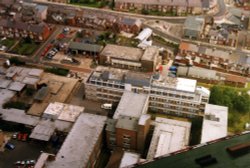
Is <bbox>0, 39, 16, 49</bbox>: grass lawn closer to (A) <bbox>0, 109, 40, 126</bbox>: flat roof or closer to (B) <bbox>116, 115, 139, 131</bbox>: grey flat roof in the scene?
(A) <bbox>0, 109, 40, 126</bbox>: flat roof

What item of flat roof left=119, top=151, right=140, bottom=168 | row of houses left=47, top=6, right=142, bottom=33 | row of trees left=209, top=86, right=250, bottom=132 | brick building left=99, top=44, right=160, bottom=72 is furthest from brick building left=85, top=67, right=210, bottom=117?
row of houses left=47, top=6, right=142, bottom=33

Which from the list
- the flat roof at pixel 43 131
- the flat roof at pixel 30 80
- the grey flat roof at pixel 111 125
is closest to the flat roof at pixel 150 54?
the grey flat roof at pixel 111 125

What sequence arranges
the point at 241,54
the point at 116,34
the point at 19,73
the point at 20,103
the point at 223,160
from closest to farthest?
1. the point at 223,160
2. the point at 20,103
3. the point at 19,73
4. the point at 241,54
5. the point at 116,34

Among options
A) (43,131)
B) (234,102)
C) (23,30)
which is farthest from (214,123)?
(23,30)

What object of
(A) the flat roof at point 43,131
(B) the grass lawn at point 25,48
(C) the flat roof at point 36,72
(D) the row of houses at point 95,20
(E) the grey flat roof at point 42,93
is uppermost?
(D) the row of houses at point 95,20

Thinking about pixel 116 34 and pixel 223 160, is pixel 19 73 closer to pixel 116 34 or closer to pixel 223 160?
pixel 116 34

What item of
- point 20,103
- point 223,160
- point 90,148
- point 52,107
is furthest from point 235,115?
point 20,103

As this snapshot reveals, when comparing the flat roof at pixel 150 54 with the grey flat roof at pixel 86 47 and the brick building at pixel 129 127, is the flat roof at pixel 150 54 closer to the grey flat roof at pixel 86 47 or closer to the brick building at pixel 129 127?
the grey flat roof at pixel 86 47
